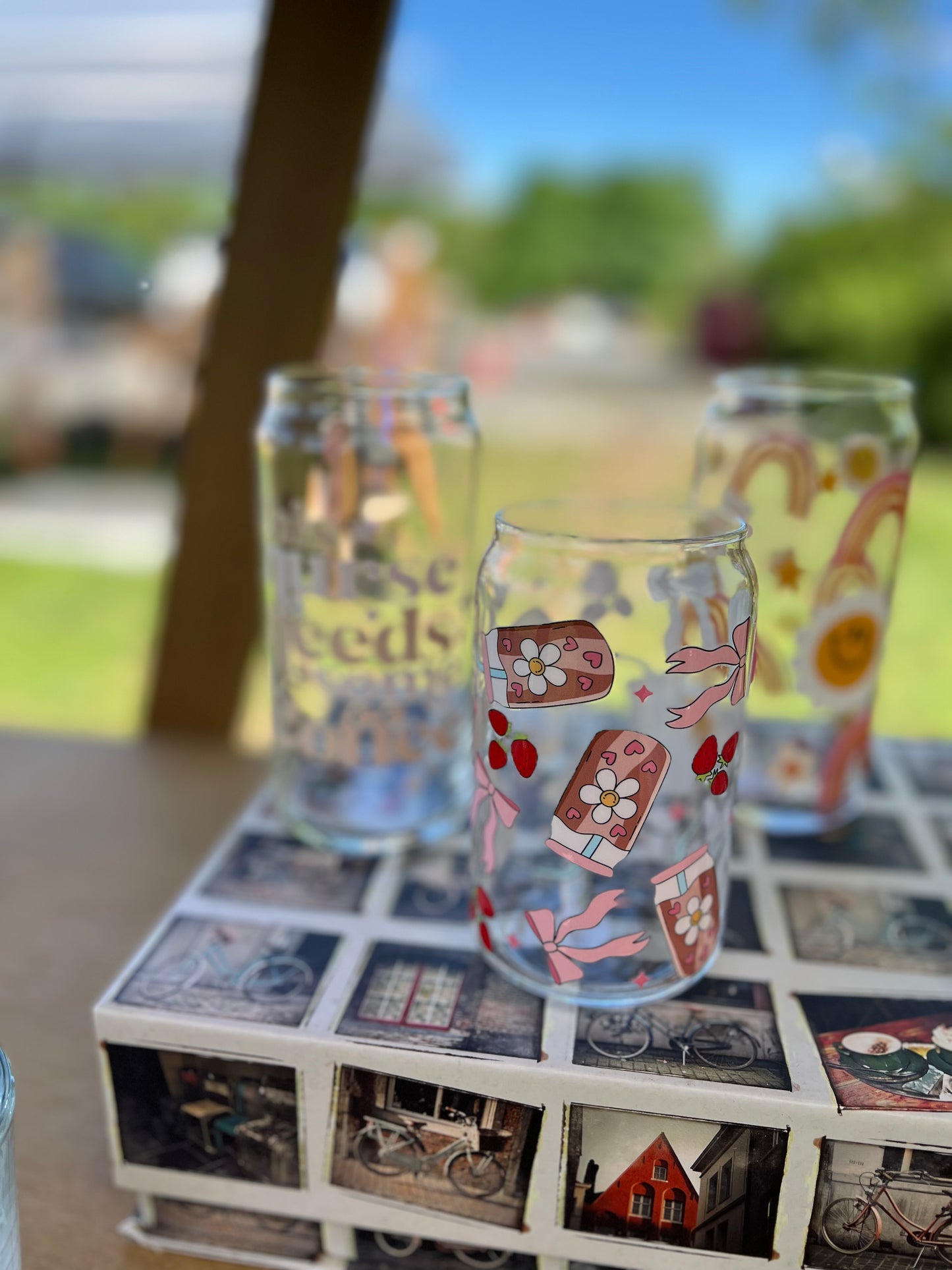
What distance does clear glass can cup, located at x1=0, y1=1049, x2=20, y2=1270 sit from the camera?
0.36 metres

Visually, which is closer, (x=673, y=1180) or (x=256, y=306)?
(x=673, y=1180)

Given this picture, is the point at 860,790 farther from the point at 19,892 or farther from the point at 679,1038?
the point at 19,892

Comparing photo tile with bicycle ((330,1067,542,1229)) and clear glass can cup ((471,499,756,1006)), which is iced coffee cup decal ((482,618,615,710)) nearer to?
clear glass can cup ((471,499,756,1006))

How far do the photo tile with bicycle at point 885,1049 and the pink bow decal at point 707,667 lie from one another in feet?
0.47

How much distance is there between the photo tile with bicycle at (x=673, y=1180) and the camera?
405mm

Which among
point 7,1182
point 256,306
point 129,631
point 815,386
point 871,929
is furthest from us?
point 129,631

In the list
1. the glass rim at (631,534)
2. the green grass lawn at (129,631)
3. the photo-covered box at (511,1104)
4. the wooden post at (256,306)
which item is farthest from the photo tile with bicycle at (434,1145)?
the green grass lawn at (129,631)

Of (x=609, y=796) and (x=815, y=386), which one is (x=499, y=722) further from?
(x=815, y=386)

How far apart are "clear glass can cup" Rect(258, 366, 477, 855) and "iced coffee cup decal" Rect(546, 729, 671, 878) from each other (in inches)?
6.7

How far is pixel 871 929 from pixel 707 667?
188 mm

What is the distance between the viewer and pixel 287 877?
0.54 metres

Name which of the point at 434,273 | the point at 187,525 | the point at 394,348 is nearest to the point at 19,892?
the point at 187,525

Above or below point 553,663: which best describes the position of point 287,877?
below

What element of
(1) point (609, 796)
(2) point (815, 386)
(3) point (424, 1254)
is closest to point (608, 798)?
(1) point (609, 796)
